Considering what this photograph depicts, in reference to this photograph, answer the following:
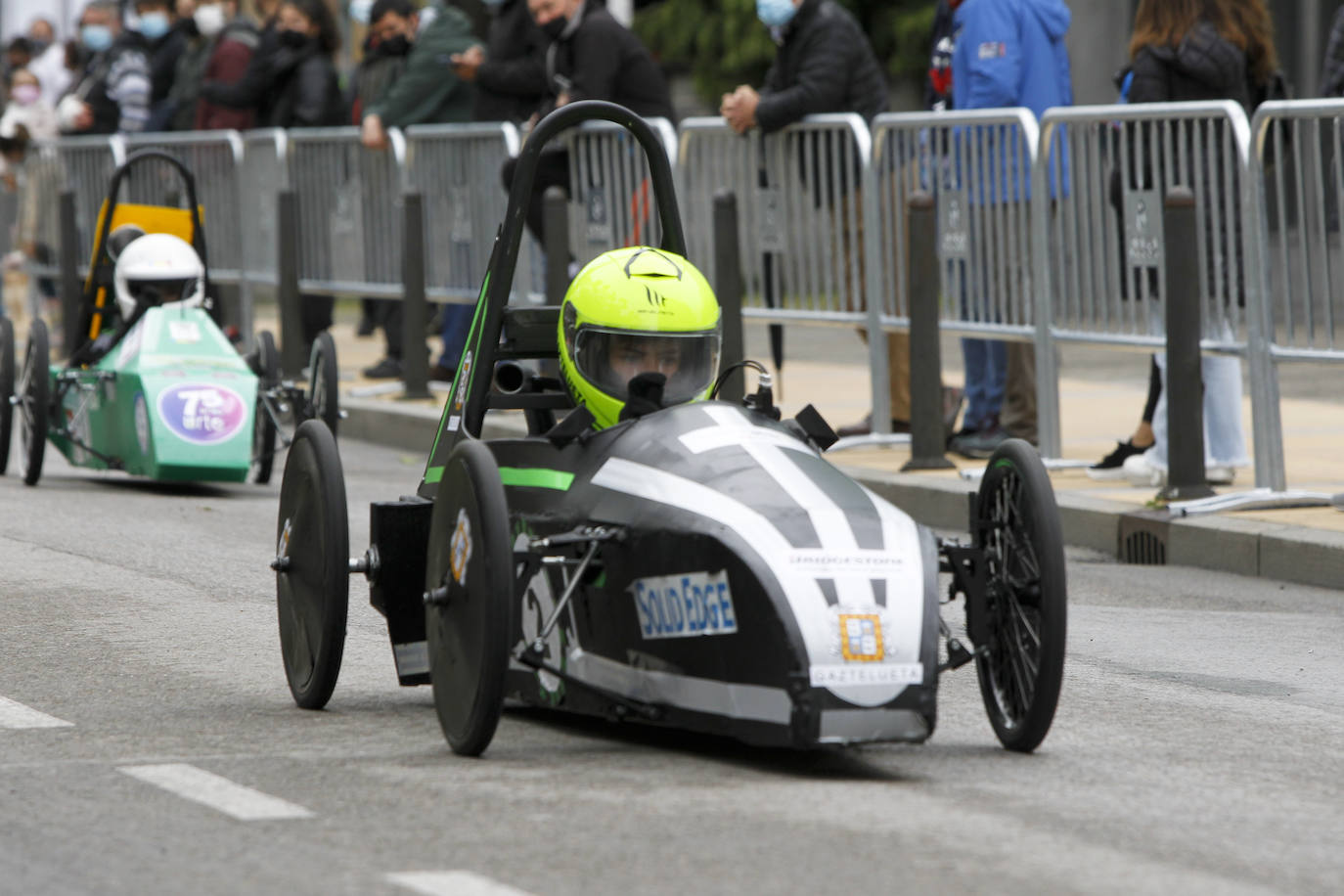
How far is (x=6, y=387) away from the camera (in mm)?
12391

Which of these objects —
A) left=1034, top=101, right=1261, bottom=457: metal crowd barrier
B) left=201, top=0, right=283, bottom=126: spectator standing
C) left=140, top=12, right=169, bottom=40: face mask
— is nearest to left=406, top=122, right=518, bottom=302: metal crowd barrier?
left=201, top=0, right=283, bottom=126: spectator standing

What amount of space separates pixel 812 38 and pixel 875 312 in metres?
1.44

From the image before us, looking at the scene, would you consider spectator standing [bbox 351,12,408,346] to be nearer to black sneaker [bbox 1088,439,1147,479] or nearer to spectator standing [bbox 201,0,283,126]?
spectator standing [bbox 201,0,283,126]

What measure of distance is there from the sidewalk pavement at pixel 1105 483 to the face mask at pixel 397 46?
7.42 feet

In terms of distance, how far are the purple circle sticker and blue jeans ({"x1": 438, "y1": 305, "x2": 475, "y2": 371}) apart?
170 inches

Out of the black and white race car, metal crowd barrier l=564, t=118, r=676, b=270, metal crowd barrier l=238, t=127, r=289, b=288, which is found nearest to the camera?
the black and white race car

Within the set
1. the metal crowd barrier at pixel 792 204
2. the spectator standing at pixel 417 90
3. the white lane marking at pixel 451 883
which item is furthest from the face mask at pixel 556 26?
the white lane marking at pixel 451 883

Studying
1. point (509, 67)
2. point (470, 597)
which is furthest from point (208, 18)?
point (470, 597)

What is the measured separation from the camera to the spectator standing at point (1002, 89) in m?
12.2

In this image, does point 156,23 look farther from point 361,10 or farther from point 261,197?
point 261,197

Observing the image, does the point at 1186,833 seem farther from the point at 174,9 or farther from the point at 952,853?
the point at 174,9

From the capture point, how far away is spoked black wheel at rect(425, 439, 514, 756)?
5543 mm

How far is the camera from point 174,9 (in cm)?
2202

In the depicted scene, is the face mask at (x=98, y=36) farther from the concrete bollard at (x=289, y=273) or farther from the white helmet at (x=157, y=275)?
the white helmet at (x=157, y=275)
